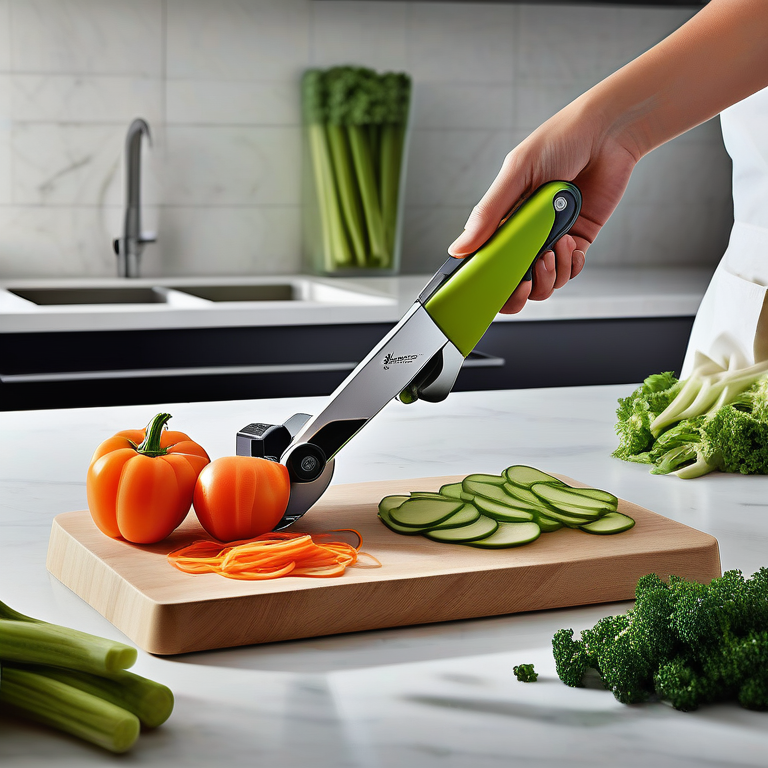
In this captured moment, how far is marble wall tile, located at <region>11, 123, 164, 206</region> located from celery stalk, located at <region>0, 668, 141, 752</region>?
263cm

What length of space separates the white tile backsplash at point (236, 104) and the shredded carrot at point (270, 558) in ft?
7.79

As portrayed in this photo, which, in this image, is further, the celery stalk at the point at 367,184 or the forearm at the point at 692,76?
the celery stalk at the point at 367,184

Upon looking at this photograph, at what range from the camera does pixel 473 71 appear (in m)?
3.39

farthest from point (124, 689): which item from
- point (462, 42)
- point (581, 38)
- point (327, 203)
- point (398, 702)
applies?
point (581, 38)

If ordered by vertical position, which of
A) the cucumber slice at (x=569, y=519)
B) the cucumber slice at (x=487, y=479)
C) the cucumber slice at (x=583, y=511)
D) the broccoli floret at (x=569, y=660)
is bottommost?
the broccoli floret at (x=569, y=660)

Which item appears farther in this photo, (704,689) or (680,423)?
(680,423)

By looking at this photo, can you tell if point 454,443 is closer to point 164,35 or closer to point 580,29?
point 164,35

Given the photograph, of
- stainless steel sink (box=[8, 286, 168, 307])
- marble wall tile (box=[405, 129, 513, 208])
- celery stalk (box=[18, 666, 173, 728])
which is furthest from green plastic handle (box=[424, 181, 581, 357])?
marble wall tile (box=[405, 129, 513, 208])

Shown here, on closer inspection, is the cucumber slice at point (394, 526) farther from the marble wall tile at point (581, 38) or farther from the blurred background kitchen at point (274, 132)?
the marble wall tile at point (581, 38)

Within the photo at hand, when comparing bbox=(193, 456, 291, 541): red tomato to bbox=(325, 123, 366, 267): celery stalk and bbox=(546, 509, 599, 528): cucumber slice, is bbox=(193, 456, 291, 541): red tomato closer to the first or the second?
bbox=(546, 509, 599, 528): cucumber slice

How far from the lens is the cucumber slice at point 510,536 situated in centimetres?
96

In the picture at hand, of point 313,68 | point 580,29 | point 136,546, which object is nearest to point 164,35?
point 313,68

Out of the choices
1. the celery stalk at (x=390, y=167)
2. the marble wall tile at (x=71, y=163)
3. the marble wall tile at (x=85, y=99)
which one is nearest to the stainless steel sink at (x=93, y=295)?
the marble wall tile at (x=71, y=163)

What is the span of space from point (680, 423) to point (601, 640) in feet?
2.27
